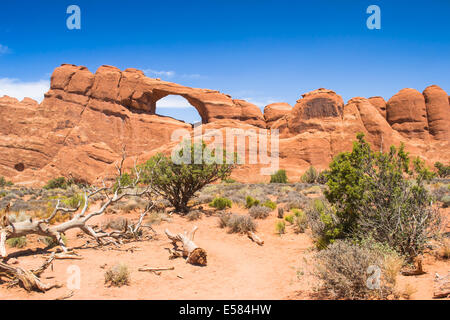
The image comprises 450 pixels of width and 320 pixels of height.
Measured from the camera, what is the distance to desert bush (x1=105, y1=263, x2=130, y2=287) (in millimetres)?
5309

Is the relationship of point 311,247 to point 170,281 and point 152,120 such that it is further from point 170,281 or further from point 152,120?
point 152,120

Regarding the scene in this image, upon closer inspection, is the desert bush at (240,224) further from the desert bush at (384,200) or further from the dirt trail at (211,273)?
the desert bush at (384,200)

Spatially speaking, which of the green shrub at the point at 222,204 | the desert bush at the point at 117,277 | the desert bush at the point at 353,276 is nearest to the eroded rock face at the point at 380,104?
the green shrub at the point at 222,204

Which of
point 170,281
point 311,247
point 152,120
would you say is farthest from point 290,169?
point 170,281

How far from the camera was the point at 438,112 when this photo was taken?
55344 mm

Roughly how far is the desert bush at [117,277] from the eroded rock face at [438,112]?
2614 inches

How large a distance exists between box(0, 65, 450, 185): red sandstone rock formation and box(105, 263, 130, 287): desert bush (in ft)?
125

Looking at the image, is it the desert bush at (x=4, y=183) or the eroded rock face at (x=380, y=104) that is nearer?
the desert bush at (x=4, y=183)

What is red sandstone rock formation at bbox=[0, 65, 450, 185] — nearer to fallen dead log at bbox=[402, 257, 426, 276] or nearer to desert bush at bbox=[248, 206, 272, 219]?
desert bush at bbox=[248, 206, 272, 219]

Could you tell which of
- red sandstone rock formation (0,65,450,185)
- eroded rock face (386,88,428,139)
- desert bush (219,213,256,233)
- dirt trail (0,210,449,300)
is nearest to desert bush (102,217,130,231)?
dirt trail (0,210,449,300)

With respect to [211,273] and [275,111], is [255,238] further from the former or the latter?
[275,111]

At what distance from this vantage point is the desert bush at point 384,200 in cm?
570

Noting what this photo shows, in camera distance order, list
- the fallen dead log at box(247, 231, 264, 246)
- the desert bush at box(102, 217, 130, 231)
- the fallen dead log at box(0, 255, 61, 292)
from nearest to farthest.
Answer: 1. the fallen dead log at box(0, 255, 61, 292)
2. the fallen dead log at box(247, 231, 264, 246)
3. the desert bush at box(102, 217, 130, 231)

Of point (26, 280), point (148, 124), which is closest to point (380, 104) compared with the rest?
point (148, 124)
